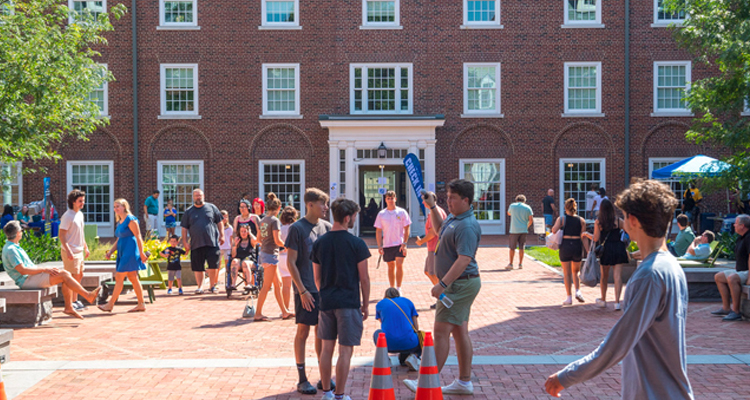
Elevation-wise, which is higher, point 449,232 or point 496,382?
point 449,232

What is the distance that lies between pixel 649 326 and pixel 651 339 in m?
0.09

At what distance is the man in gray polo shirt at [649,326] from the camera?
112 inches

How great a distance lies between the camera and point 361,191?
25422 mm

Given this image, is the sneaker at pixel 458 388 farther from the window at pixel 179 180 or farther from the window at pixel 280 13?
the window at pixel 280 13

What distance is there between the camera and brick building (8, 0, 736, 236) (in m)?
25.3

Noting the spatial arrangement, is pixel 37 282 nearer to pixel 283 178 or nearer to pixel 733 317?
pixel 733 317

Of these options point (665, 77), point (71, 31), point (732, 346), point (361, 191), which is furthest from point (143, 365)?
point (665, 77)

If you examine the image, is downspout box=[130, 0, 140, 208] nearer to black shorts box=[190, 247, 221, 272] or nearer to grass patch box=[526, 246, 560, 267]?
black shorts box=[190, 247, 221, 272]

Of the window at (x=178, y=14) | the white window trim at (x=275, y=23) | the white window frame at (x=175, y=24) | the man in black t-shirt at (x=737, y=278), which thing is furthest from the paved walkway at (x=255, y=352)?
the window at (x=178, y=14)

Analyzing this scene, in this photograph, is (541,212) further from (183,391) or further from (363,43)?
(183,391)

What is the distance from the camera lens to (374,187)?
25.7 m

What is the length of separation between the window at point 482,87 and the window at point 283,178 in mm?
6595

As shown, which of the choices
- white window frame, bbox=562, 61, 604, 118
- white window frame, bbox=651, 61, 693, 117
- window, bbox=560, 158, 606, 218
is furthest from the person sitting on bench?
white window frame, bbox=651, 61, 693, 117

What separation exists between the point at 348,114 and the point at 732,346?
18473 millimetres
